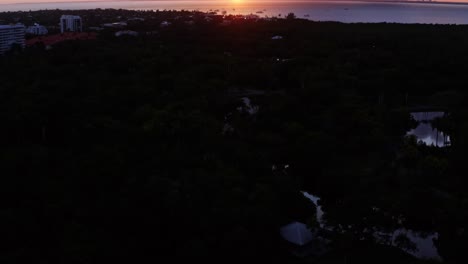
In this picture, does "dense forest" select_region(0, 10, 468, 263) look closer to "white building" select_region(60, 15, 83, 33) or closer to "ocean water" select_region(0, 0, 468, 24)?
"white building" select_region(60, 15, 83, 33)

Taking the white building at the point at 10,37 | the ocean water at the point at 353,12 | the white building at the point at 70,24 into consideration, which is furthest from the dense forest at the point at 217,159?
the ocean water at the point at 353,12

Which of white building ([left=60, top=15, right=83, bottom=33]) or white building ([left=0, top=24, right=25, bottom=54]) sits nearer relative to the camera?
white building ([left=0, top=24, right=25, bottom=54])

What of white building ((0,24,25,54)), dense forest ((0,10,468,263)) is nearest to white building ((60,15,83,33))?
white building ((0,24,25,54))

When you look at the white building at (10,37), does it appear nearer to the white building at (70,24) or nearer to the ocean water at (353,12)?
the white building at (70,24)

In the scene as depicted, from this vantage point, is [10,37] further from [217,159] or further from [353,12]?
[353,12]

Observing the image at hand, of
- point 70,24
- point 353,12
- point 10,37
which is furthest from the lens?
point 353,12

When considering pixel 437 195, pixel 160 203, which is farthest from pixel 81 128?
pixel 437 195

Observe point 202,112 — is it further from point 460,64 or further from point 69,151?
point 460,64

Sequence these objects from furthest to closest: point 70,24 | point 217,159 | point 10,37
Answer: point 70,24, point 10,37, point 217,159

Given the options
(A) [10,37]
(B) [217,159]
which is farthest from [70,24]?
(B) [217,159]
